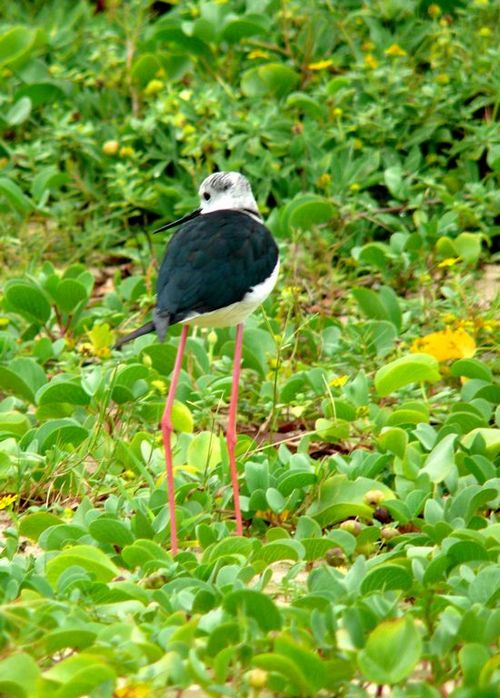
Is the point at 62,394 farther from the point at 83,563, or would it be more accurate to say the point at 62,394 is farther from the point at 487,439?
the point at 487,439

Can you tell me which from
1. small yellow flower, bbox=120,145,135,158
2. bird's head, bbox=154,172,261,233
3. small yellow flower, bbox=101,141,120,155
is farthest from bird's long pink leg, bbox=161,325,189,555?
small yellow flower, bbox=101,141,120,155

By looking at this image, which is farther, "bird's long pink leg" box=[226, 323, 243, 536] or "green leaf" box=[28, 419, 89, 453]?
"green leaf" box=[28, 419, 89, 453]

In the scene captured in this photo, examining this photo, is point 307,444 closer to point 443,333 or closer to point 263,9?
point 443,333

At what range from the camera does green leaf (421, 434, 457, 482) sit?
13.0ft

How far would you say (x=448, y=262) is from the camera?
5.20 metres

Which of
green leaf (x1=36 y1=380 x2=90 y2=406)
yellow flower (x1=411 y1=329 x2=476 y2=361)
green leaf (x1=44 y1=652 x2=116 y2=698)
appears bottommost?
yellow flower (x1=411 y1=329 x2=476 y2=361)

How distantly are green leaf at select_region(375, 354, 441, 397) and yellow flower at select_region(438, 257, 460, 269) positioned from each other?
733 mm

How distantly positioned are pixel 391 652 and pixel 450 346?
83.3 inches

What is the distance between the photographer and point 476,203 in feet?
19.4

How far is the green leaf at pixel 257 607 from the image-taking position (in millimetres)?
3039

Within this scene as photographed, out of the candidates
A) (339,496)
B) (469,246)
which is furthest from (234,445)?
(469,246)

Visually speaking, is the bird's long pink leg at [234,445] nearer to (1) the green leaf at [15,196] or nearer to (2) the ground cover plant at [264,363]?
(2) the ground cover plant at [264,363]

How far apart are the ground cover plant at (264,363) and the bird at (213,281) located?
148 millimetres

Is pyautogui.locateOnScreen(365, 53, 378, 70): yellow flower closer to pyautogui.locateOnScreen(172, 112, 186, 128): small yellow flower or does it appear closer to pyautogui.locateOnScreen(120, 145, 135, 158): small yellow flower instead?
pyautogui.locateOnScreen(172, 112, 186, 128): small yellow flower
